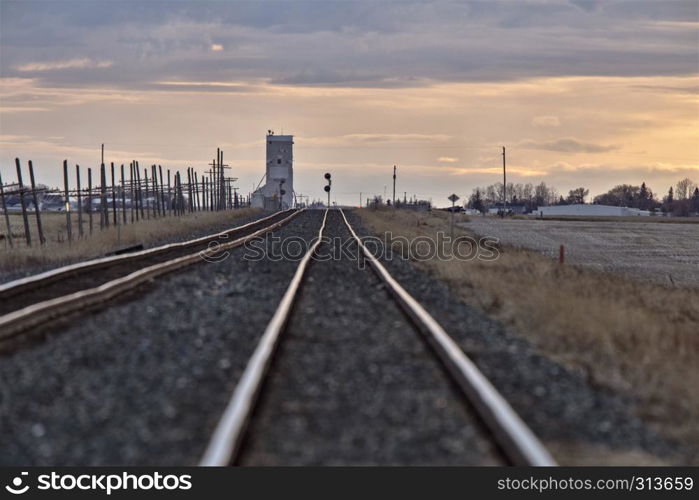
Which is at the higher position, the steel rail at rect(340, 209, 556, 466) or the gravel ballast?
the steel rail at rect(340, 209, 556, 466)

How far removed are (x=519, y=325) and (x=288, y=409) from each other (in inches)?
225

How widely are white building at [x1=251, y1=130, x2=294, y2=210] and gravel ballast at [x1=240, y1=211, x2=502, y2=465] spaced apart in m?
101

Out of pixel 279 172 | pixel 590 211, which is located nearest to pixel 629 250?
pixel 279 172

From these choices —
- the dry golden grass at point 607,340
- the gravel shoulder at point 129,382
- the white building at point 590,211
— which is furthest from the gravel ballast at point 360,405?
the white building at point 590,211

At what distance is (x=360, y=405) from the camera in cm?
750

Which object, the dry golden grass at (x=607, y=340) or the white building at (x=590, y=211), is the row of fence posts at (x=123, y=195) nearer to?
the dry golden grass at (x=607, y=340)

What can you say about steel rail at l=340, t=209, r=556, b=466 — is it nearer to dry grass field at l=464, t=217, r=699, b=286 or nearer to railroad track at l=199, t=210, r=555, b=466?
railroad track at l=199, t=210, r=555, b=466

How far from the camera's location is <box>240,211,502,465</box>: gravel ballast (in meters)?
6.26

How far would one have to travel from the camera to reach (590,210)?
183 meters

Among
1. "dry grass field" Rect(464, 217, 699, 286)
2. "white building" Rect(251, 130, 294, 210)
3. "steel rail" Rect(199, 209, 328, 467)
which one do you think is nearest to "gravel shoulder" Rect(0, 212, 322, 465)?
"steel rail" Rect(199, 209, 328, 467)

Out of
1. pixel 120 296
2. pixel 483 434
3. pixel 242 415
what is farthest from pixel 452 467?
pixel 120 296

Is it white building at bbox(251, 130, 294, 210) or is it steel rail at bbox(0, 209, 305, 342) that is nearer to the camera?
steel rail at bbox(0, 209, 305, 342)

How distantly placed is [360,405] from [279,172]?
11126 centimetres

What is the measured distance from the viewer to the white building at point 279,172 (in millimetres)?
114812
